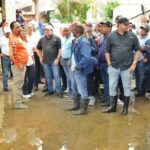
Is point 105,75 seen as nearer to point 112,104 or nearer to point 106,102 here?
point 106,102

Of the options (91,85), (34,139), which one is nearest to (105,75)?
(91,85)

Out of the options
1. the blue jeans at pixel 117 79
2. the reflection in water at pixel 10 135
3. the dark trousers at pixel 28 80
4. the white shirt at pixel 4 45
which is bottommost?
the reflection in water at pixel 10 135

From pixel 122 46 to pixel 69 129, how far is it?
6.41ft

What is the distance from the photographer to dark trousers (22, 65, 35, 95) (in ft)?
34.7

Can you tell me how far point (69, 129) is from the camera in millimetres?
7840

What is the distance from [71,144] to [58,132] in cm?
74

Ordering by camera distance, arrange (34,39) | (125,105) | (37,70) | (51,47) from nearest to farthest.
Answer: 1. (125,105)
2. (51,47)
3. (34,39)
4. (37,70)

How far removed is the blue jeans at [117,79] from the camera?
8555 mm

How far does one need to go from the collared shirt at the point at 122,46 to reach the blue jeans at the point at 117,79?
10 cm

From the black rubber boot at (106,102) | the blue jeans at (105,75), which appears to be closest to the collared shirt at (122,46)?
the blue jeans at (105,75)

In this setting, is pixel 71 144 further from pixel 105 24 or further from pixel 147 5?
pixel 147 5

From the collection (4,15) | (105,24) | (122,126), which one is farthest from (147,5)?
(122,126)

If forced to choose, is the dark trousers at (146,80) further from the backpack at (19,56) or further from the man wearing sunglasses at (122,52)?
the backpack at (19,56)

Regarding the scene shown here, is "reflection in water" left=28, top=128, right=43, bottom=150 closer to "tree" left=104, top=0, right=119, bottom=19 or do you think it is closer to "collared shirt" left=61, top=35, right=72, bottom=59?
"collared shirt" left=61, top=35, right=72, bottom=59
